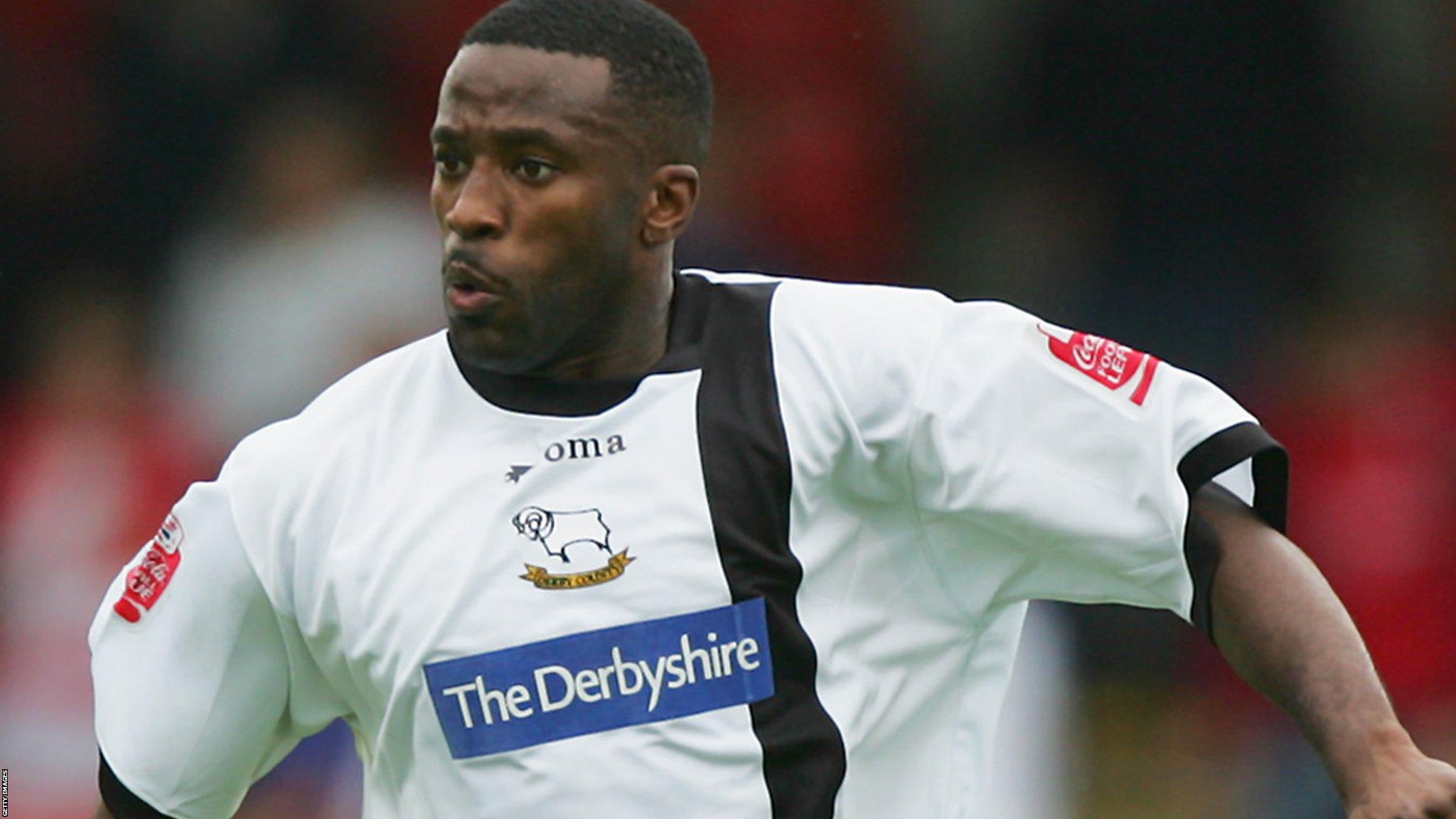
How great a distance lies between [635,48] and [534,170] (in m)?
0.22

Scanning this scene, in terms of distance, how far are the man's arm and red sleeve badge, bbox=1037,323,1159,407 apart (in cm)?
16

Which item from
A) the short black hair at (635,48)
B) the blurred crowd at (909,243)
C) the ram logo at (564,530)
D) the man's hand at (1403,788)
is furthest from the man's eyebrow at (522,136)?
the blurred crowd at (909,243)

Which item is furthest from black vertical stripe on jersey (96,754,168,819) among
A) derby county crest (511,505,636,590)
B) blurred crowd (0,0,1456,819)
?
blurred crowd (0,0,1456,819)

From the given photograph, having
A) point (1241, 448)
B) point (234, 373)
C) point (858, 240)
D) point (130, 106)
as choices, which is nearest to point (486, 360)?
point (1241, 448)

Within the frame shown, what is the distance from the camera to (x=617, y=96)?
10.6ft

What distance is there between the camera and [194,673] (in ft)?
10.7

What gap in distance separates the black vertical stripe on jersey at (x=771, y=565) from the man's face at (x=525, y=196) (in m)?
0.23

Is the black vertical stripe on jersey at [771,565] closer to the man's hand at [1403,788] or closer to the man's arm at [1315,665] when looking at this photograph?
the man's arm at [1315,665]

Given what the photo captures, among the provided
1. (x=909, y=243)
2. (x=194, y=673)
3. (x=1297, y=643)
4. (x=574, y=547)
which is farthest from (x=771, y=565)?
(x=909, y=243)

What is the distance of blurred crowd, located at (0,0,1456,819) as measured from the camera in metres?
6.15

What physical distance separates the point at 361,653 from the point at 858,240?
13.3 feet

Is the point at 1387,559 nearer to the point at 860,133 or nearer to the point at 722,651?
the point at 860,133

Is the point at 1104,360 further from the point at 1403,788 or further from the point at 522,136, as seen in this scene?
the point at 522,136

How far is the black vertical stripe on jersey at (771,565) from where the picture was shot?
311 cm
